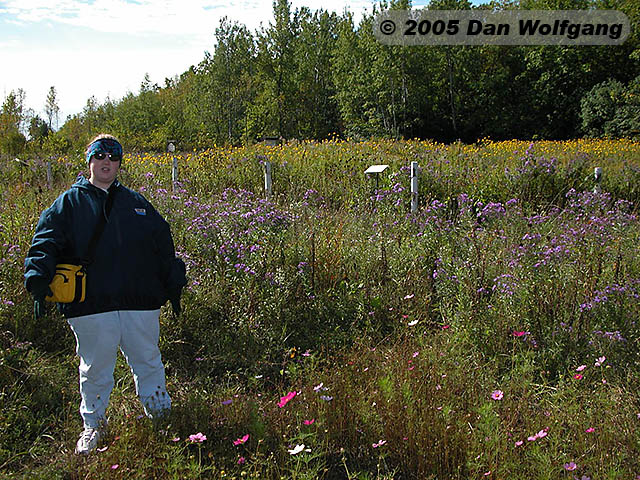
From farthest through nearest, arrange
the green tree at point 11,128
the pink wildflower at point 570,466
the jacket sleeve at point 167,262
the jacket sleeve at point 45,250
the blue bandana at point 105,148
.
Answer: the green tree at point 11,128
the jacket sleeve at point 167,262
the blue bandana at point 105,148
the jacket sleeve at point 45,250
the pink wildflower at point 570,466

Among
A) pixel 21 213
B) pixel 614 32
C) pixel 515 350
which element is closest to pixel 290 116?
pixel 614 32

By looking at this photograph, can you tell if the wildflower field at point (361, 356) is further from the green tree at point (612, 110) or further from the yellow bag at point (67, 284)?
the green tree at point (612, 110)

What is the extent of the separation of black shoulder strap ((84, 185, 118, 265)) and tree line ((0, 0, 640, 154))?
1075 inches

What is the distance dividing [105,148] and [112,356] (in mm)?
1153

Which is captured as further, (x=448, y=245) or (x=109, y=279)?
(x=448, y=245)

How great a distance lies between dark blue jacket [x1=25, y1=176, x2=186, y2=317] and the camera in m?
2.77

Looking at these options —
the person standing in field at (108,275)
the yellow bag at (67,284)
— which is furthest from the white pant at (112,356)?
the yellow bag at (67,284)

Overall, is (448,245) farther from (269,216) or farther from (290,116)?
(290,116)

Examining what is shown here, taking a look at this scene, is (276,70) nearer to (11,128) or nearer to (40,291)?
(11,128)

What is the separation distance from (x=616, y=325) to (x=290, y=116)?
105 ft

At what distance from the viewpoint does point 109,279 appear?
286 cm

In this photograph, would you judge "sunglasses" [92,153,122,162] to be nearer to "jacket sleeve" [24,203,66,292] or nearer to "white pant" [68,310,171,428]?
"jacket sleeve" [24,203,66,292]

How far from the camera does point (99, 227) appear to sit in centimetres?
287

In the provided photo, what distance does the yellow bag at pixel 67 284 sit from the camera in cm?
271
